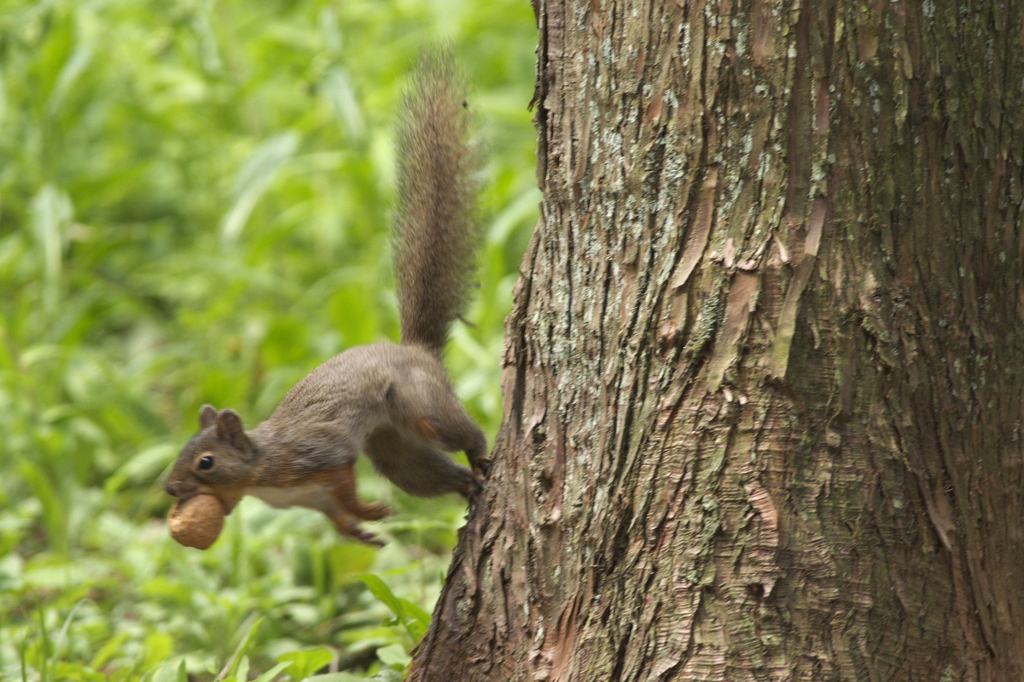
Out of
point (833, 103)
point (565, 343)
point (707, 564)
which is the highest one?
point (833, 103)

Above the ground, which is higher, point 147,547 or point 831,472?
point 831,472

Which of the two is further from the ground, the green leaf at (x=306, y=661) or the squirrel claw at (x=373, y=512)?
the squirrel claw at (x=373, y=512)

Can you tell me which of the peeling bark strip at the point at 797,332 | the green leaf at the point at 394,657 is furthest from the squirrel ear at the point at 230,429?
the peeling bark strip at the point at 797,332

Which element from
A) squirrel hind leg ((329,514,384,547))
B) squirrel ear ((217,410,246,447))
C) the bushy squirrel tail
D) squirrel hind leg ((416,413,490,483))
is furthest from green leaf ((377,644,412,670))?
the bushy squirrel tail

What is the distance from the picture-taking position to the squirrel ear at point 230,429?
75.9 inches

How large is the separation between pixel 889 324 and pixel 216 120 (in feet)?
11.5

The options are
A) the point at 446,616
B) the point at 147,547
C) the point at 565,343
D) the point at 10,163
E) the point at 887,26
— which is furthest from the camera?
the point at 10,163

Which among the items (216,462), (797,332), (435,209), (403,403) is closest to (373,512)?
(403,403)

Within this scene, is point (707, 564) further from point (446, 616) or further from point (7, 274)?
point (7, 274)

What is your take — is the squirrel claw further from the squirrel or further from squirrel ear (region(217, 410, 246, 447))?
squirrel ear (region(217, 410, 246, 447))

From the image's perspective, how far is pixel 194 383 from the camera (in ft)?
13.3

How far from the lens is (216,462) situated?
1929mm

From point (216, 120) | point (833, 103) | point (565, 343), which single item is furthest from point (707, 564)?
point (216, 120)

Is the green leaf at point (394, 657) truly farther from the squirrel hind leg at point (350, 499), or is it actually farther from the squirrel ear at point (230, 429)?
the squirrel ear at point (230, 429)
